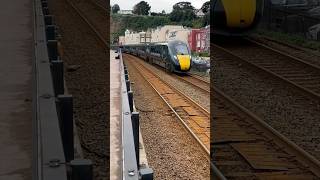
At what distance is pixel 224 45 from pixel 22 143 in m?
16.2

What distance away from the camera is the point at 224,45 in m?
18.6

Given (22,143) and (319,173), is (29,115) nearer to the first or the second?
(22,143)

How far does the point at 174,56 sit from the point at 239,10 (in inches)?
Answer: 427

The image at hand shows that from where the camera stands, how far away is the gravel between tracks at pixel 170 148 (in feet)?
23.8

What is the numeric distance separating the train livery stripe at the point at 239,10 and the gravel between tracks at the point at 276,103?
1901 millimetres

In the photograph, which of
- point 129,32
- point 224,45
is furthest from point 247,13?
point 129,32

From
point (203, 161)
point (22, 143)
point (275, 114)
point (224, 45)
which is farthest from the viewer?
point (224, 45)

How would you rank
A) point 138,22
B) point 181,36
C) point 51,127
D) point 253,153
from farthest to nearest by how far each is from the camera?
point 138,22 < point 181,36 < point 253,153 < point 51,127

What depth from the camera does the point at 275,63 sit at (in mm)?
14664

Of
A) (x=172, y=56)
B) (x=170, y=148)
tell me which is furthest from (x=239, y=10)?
(x=172, y=56)

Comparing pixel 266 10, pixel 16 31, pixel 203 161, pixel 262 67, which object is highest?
pixel 266 10

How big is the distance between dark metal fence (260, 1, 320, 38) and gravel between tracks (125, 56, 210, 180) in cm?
1164

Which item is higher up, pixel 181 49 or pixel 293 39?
pixel 293 39

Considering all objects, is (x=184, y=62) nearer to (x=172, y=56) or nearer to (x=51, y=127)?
(x=172, y=56)
